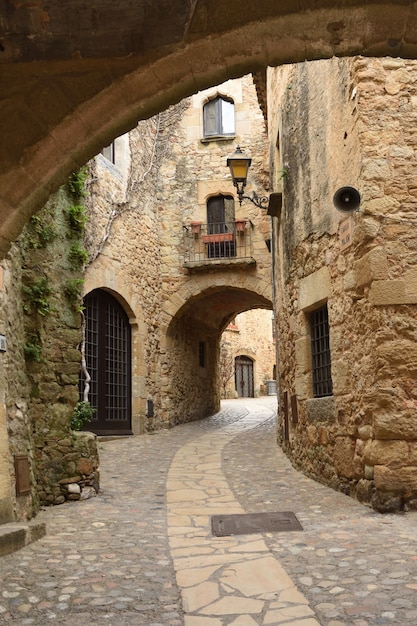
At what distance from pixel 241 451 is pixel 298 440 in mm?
1991

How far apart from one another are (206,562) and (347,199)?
3.40m

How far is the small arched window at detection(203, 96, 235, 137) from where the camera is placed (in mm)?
14797

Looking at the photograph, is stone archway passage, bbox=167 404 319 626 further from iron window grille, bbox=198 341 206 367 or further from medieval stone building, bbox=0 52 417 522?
iron window grille, bbox=198 341 206 367

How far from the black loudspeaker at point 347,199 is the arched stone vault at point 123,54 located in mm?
3428

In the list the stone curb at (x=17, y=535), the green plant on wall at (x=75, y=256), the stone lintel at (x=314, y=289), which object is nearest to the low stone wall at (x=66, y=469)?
the stone curb at (x=17, y=535)

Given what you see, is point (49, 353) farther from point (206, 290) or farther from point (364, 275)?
point (206, 290)

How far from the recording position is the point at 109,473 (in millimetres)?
7590

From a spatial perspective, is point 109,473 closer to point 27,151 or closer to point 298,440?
point 298,440

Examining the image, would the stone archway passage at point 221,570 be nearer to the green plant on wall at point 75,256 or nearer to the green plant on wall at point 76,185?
the green plant on wall at point 75,256

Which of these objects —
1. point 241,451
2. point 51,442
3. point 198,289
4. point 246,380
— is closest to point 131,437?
point 241,451

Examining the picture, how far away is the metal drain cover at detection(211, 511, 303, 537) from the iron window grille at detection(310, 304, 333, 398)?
198 cm

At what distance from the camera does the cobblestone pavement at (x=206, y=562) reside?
2.99 m

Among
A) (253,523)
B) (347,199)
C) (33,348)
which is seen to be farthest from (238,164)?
(253,523)

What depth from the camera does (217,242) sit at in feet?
46.1
